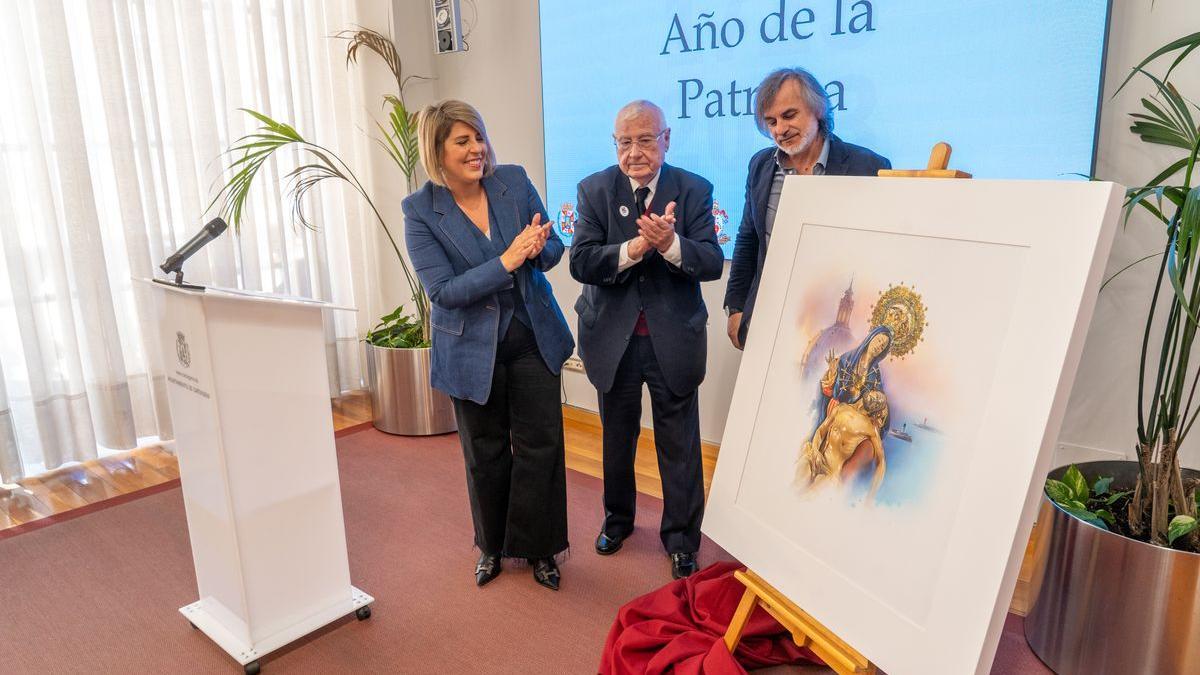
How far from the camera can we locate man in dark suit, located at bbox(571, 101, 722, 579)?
2.15 metres

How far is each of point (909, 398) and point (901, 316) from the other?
156 mm

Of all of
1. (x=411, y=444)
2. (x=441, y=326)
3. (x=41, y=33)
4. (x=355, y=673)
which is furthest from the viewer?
(x=411, y=444)

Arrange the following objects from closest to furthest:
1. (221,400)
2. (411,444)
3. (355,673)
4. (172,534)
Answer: (221,400), (355,673), (172,534), (411,444)

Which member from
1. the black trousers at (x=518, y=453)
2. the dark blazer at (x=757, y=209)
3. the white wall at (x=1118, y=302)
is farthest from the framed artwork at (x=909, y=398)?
the white wall at (x=1118, y=302)

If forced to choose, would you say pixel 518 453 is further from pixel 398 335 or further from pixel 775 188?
pixel 398 335

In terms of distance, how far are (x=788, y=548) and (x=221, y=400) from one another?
1.35m

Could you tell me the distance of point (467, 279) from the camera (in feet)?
6.95

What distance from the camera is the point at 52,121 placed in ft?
10.3

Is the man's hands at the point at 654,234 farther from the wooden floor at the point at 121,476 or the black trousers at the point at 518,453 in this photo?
the wooden floor at the point at 121,476

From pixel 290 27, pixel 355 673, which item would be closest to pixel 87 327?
pixel 290 27

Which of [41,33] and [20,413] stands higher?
[41,33]

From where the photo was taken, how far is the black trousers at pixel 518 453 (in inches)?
90.0

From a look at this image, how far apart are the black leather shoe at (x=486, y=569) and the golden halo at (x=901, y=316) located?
1486mm

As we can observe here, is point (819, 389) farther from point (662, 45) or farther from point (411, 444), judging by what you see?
point (411, 444)
